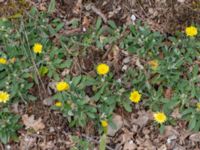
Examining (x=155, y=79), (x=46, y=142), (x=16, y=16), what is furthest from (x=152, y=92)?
(x=16, y=16)

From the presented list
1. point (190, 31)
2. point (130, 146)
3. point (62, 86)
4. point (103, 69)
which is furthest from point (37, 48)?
point (190, 31)

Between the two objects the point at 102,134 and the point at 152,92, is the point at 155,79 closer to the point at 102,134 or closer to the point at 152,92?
the point at 152,92

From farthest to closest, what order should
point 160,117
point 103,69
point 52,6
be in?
point 52,6 < point 103,69 < point 160,117

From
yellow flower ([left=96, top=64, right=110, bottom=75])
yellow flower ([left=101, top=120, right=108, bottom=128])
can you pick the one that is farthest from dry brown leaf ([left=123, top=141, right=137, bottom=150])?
yellow flower ([left=96, top=64, right=110, bottom=75])

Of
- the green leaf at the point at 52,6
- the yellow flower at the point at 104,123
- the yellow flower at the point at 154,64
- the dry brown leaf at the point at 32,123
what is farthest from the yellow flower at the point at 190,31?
the dry brown leaf at the point at 32,123

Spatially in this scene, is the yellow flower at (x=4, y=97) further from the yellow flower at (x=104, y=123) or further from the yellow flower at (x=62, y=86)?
the yellow flower at (x=104, y=123)

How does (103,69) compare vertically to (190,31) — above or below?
below

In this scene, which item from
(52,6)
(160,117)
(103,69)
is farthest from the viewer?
(52,6)

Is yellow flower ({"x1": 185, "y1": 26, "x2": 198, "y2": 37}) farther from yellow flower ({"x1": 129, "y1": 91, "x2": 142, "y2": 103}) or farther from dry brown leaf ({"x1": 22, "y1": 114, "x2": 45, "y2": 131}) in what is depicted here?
dry brown leaf ({"x1": 22, "y1": 114, "x2": 45, "y2": 131})

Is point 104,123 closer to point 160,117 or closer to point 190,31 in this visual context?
point 160,117
